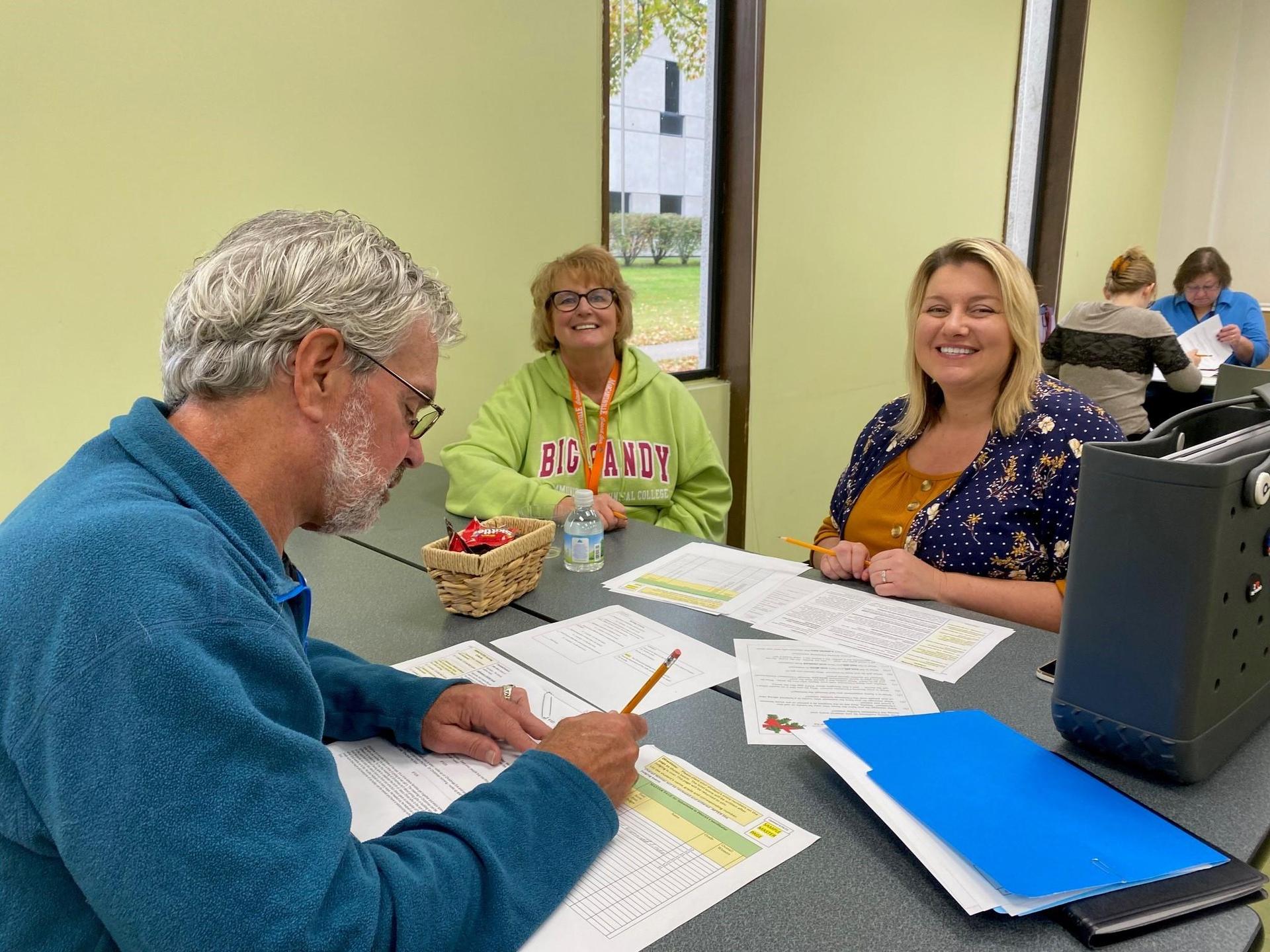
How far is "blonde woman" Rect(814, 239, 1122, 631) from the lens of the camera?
1633 millimetres

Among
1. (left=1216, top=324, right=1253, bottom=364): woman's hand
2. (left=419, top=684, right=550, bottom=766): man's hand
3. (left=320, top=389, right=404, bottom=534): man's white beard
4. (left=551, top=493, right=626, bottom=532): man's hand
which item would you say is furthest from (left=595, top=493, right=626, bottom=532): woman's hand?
(left=1216, top=324, right=1253, bottom=364): woman's hand

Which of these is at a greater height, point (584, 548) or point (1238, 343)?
point (1238, 343)

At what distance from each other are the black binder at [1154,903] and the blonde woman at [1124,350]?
12.3ft

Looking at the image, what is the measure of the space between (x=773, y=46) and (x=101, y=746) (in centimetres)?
340

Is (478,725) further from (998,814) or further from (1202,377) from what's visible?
(1202,377)

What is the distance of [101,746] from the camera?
1.93 ft

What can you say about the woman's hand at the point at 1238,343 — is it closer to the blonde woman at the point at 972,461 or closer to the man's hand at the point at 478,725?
the blonde woman at the point at 972,461

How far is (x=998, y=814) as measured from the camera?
0.89m

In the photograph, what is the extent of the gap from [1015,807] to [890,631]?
1.80ft

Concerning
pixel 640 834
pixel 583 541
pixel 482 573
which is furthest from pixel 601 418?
pixel 640 834

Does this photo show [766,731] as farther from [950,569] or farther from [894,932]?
[950,569]

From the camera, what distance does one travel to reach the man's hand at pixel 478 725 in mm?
1056

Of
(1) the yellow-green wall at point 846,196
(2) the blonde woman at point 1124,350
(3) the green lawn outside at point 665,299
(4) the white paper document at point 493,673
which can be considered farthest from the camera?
(2) the blonde woman at point 1124,350

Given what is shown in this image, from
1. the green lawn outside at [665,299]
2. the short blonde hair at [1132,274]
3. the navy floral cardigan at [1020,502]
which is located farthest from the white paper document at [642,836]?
the short blonde hair at [1132,274]
